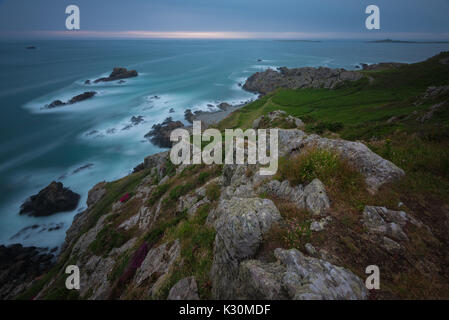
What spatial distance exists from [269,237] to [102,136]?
76121 millimetres

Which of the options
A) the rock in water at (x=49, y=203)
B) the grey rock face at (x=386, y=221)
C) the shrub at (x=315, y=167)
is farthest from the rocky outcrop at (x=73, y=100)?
the grey rock face at (x=386, y=221)

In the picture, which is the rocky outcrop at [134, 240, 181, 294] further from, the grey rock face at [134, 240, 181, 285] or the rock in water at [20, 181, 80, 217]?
the rock in water at [20, 181, 80, 217]

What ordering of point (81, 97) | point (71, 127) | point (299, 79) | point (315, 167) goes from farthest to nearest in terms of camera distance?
point (299, 79), point (81, 97), point (71, 127), point (315, 167)

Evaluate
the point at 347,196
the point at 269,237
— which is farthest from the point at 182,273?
the point at 347,196

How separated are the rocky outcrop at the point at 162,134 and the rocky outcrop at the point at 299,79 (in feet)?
197

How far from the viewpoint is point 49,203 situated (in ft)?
125

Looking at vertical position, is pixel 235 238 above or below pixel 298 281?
above

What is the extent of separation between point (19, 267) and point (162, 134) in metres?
44.2

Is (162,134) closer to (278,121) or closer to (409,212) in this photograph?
(278,121)

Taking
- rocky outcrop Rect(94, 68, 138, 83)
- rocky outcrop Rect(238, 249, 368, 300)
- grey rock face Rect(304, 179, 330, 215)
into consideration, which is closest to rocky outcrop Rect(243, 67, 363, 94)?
grey rock face Rect(304, 179, 330, 215)

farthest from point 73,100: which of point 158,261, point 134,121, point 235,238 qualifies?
point 235,238

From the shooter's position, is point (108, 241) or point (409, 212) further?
point (108, 241)

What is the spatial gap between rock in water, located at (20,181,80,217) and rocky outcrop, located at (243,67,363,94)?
91157 mm
